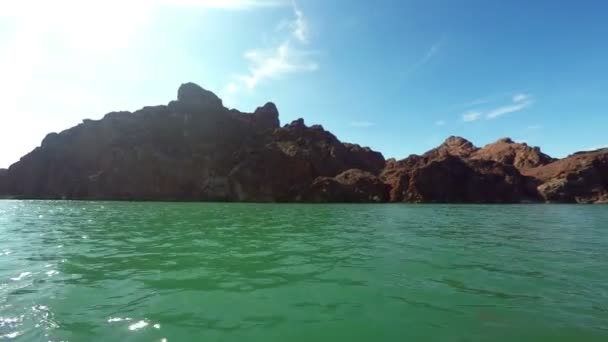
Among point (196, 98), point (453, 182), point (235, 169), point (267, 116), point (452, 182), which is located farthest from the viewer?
point (267, 116)

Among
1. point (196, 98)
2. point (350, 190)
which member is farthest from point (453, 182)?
point (196, 98)

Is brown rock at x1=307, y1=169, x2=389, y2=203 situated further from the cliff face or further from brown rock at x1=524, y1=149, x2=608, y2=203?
brown rock at x1=524, y1=149, x2=608, y2=203

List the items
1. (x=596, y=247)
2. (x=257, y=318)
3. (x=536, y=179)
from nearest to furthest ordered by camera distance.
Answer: (x=257, y=318) < (x=596, y=247) < (x=536, y=179)

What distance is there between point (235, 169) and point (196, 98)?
53.9m

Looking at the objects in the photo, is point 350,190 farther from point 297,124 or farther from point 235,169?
point 297,124

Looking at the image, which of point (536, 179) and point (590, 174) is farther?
point (536, 179)

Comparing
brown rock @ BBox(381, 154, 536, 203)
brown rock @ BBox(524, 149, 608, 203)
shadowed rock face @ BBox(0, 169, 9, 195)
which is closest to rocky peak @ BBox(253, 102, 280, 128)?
brown rock @ BBox(381, 154, 536, 203)

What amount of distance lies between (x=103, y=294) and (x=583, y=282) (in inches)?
483

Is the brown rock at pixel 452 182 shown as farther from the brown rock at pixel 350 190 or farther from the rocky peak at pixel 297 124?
the rocky peak at pixel 297 124

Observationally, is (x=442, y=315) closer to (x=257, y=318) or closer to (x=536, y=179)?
(x=257, y=318)

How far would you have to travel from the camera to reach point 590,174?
126 metres

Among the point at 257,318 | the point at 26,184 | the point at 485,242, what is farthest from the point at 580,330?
the point at 26,184

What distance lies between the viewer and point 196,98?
162000mm

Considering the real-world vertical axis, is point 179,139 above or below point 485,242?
above
